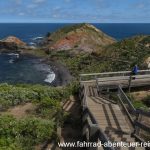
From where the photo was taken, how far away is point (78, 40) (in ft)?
251

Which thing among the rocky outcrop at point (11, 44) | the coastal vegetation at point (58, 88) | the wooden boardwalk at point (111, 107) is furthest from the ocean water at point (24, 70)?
the wooden boardwalk at point (111, 107)

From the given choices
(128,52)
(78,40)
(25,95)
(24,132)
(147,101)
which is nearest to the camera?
(24,132)

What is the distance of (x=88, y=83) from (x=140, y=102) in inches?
171

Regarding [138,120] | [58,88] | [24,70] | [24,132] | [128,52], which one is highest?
[138,120]

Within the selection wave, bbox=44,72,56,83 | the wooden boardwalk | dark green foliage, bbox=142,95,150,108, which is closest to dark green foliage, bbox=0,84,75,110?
the wooden boardwalk

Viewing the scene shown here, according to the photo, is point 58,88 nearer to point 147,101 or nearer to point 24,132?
point 147,101

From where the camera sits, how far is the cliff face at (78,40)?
7388 centimetres

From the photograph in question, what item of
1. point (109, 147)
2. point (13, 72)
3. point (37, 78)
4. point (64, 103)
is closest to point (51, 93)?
point (64, 103)

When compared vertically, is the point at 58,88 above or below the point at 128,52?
above

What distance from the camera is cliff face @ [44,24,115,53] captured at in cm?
7388

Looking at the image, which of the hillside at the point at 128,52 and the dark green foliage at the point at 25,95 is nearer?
the dark green foliage at the point at 25,95

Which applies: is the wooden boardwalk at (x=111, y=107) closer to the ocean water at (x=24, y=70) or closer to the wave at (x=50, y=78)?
the wave at (x=50, y=78)

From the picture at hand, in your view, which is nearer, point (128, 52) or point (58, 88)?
point (58, 88)

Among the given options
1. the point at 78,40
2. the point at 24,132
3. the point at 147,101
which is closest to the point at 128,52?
the point at 78,40
